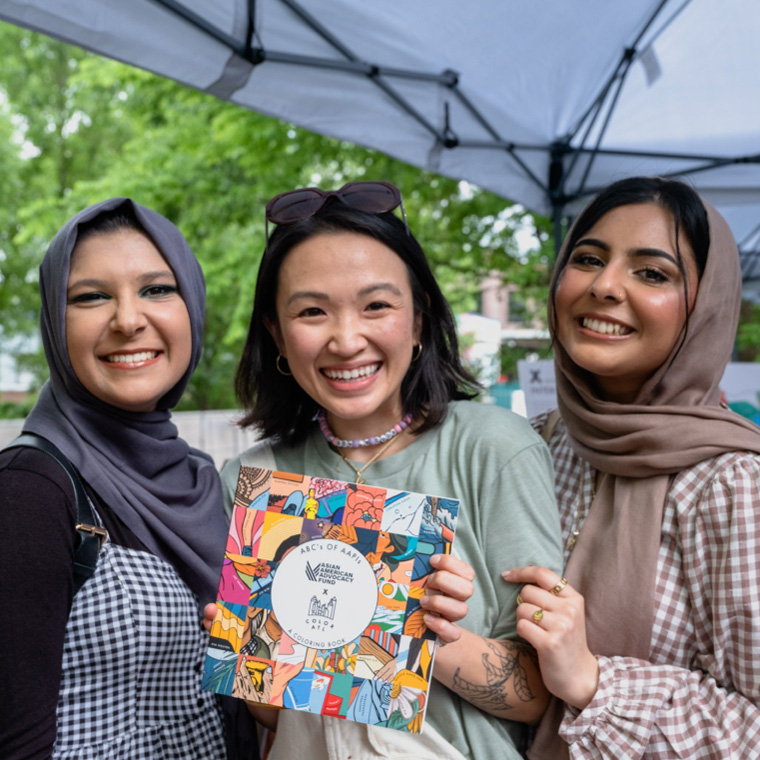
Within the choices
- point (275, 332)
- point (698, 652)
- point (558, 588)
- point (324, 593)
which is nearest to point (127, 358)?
point (275, 332)

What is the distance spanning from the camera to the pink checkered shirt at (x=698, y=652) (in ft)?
5.59

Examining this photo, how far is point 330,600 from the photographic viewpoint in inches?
63.6

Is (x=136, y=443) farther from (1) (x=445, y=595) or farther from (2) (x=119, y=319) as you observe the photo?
(1) (x=445, y=595)

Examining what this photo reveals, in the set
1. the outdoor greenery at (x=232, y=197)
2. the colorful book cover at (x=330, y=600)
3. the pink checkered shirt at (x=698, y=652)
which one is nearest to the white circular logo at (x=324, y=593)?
the colorful book cover at (x=330, y=600)

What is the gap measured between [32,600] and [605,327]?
5.52 feet

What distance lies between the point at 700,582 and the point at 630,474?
0.34 metres

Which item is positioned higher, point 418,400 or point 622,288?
point 622,288

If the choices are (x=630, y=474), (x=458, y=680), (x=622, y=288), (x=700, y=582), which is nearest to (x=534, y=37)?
(x=622, y=288)

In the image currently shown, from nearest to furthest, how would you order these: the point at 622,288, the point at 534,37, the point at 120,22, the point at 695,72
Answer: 1. the point at 622,288
2. the point at 120,22
3. the point at 534,37
4. the point at 695,72

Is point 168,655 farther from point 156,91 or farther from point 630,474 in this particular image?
point 156,91

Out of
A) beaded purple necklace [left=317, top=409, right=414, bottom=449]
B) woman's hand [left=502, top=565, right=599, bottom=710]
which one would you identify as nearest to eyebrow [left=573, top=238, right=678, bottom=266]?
beaded purple necklace [left=317, top=409, right=414, bottom=449]

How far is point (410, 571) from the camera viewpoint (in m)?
1.61

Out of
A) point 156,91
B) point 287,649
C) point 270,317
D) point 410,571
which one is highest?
point 156,91

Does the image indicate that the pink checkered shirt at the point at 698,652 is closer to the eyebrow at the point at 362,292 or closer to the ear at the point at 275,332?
the eyebrow at the point at 362,292
